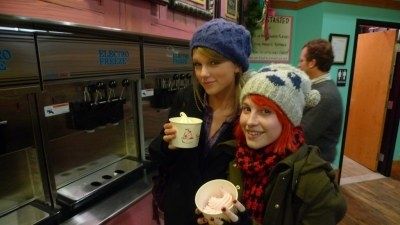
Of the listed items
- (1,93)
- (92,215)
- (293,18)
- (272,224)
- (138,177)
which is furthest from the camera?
(293,18)

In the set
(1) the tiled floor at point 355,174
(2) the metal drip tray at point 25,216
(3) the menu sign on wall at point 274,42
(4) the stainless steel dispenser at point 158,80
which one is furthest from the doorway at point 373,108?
(2) the metal drip tray at point 25,216

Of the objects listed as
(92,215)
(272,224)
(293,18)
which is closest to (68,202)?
(92,215)

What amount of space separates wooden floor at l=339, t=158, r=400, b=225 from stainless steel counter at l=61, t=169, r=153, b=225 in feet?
6.89

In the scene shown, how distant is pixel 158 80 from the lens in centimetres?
184

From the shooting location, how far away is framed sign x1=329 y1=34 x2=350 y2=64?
9.78 feet

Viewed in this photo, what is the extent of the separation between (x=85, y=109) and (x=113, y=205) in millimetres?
508

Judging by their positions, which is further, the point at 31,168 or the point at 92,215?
the point at 92,215

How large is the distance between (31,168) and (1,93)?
415mm

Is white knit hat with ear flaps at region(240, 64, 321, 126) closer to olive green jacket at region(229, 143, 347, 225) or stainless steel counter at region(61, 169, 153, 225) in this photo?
olive green jacket at region(229, 143, 347, 225)

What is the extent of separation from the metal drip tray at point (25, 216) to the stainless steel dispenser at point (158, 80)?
2.36 feet

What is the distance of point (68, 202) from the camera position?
3.95ft

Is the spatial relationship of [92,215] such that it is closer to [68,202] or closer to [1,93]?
[68,202]

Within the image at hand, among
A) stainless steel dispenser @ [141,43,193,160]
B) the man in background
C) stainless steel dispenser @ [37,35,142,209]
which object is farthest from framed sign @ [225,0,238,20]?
stainless steel dispenser @ [37,35,142,209]

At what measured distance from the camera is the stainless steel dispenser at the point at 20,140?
908 millimetres
